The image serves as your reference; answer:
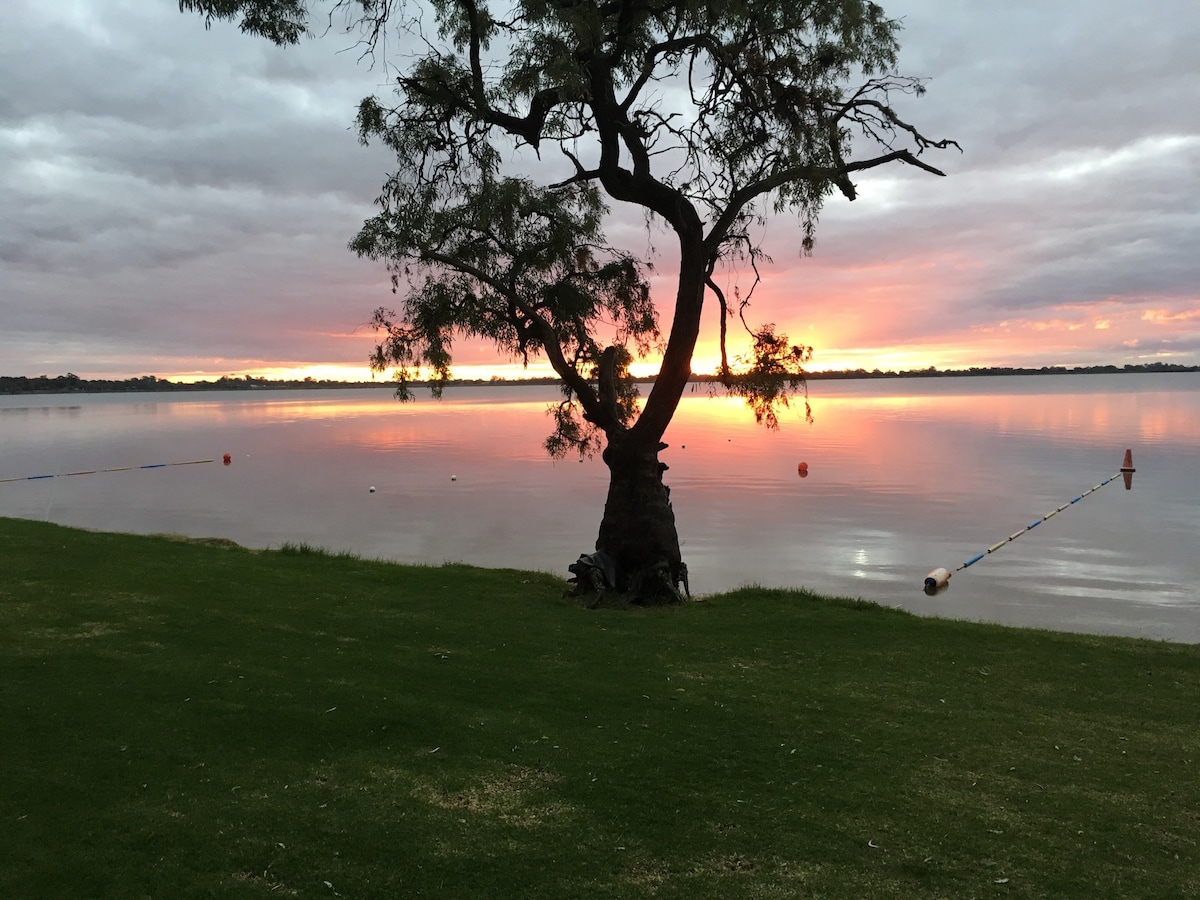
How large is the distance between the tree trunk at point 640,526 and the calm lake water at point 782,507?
469cm

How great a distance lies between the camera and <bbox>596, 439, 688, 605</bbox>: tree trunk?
12.8 metres

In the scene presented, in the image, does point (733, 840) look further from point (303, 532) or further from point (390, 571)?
point (303, 532)

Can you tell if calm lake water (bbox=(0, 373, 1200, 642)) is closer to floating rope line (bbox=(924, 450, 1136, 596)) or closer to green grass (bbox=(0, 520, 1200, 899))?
floating rope line (bbox=(924, 450, 1136, 596))

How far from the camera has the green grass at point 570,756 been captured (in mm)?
4340

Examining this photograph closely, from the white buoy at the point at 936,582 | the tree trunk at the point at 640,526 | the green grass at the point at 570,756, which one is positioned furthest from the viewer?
the white buoy at the point at 936,582

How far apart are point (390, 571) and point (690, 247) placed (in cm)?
659

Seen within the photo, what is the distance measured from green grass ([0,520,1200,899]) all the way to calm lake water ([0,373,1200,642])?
298 inches

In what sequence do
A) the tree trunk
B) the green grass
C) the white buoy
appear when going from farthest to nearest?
the white buoy → the tree trunk → the green grass

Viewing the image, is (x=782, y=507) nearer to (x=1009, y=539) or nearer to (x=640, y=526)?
(x=1009, y=539)

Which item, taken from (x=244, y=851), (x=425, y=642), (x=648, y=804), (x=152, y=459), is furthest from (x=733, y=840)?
(x=152, y=459)

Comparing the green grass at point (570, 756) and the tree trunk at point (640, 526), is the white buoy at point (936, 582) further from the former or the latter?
the green grass at point (570, 756)

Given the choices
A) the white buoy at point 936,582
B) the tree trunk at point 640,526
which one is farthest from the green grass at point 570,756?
the white buoy at point 936,582

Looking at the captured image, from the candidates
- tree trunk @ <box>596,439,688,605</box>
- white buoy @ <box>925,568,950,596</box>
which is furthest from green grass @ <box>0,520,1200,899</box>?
white buoy @ <box>925,568,950,596</box>

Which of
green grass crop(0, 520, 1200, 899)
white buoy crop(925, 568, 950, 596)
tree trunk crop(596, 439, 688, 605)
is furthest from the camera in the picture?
white buoy crop(925, 568, 950, 596)
